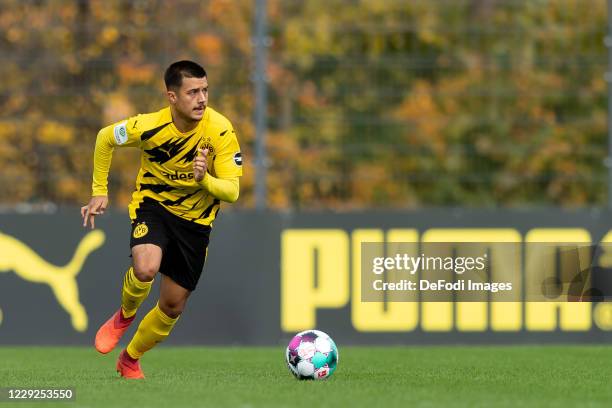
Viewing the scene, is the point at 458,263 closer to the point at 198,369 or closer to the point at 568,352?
the point at 568,352

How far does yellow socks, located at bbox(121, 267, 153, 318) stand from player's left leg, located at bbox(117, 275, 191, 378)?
0.12m

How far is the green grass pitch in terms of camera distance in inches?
299

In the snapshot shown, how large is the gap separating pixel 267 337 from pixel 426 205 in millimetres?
2187

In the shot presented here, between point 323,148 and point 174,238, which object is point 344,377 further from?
point 323,148

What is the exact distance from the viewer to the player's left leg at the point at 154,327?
8977 millimetres

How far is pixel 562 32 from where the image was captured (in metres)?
13.5

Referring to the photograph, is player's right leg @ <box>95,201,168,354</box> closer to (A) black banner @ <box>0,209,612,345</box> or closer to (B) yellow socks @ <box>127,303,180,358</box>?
(B) yellow socks @ <box>127,303,180,358</box>

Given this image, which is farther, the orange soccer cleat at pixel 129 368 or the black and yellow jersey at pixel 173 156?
the orange soccer cleat at pixel 129 368

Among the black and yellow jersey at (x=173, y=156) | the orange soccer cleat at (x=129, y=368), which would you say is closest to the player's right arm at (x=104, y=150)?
A: the black and yellow jersey at (x=173, y=156)

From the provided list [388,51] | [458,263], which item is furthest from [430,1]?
[458,263]

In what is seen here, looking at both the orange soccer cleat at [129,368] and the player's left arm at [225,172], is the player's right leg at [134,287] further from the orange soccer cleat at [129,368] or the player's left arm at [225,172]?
the player's left arm at [225,172]

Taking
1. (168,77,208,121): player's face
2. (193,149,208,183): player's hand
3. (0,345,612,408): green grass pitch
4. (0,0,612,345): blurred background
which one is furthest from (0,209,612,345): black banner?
(193,149,208,183): player's hand

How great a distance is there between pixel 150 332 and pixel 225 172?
112 cm

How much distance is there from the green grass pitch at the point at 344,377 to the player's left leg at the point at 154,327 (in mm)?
140
